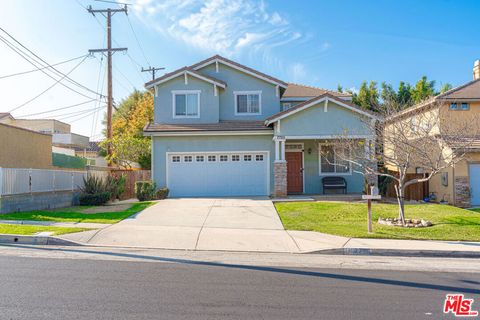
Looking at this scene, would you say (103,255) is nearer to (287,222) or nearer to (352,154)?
(287,222)

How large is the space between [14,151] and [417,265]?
57.1ft

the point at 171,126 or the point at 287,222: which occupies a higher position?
the point at 171,126

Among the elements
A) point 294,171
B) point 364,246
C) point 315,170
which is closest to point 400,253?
point 364,246

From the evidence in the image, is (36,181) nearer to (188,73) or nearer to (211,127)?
(211,127)

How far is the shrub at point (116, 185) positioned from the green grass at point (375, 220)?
28.8 ft

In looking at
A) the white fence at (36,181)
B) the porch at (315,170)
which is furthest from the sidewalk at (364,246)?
the porch at (315,170)

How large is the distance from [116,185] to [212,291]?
1466 cm

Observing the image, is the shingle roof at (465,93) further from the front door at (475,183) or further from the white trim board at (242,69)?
the white trim board at (242,69)

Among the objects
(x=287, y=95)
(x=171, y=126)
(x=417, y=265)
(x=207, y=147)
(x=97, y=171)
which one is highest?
(x=287, y=95)

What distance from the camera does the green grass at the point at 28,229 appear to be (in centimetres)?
966

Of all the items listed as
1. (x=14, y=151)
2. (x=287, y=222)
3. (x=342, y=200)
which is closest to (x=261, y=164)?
(x=342, y=200)

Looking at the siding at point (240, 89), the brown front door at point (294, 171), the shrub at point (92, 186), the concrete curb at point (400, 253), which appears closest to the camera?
the concrete curb at point (400, 253)

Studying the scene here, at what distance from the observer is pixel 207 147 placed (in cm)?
1920

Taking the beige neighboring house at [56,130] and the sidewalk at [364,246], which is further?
the beige neighboring house at [56,130]
